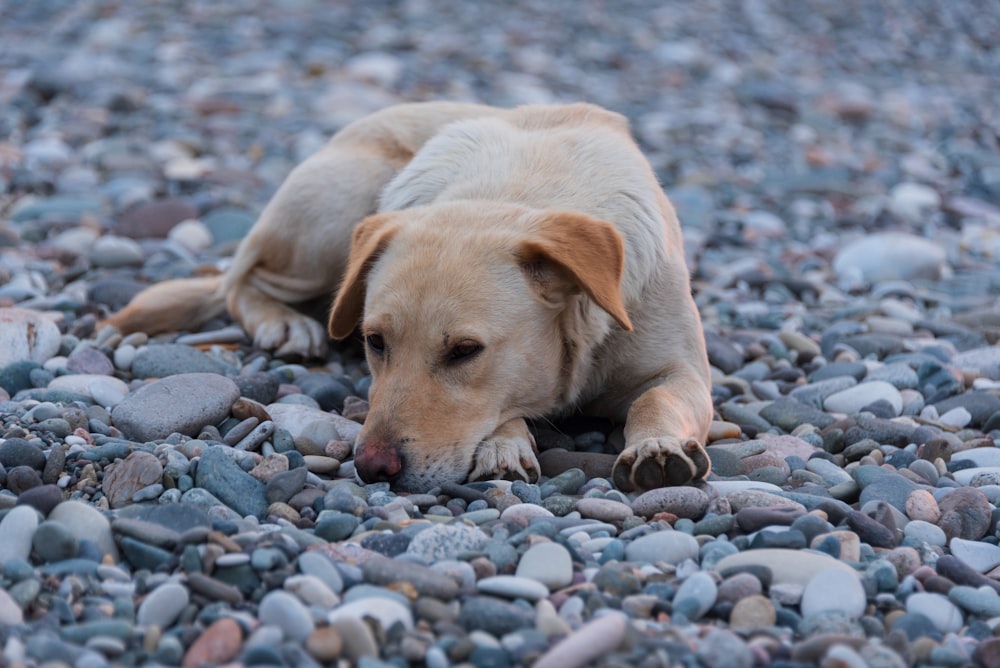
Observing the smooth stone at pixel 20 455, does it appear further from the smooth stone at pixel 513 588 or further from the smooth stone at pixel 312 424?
the smooth stone at pixel 513 588

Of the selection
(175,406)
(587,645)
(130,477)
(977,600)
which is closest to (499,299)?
(175,406)

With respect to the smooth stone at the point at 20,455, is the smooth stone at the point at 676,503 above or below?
below

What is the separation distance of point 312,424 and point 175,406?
1.51 feet

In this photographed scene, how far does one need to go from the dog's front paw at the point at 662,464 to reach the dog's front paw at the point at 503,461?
0.97ft

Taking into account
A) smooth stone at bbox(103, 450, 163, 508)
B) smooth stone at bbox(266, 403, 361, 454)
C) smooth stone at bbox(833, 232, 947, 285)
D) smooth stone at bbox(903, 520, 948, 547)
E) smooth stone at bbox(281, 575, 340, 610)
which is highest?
smooth stone at bbox(281, 575, 340, 610)

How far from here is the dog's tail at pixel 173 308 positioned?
16.3ft

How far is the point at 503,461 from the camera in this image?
3.50m

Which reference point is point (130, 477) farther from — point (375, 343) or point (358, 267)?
point (358, 267)

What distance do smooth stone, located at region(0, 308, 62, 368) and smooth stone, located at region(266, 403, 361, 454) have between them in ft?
3.92

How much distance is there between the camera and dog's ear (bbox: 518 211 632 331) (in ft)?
11.5

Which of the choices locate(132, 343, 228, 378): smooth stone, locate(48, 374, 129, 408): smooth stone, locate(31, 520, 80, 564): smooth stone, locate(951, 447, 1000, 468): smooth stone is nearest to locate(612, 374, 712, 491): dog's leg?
locate(951, 447, 1000, 468): smooth stone

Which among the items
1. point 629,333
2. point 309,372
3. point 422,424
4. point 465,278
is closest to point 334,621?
point 422,424

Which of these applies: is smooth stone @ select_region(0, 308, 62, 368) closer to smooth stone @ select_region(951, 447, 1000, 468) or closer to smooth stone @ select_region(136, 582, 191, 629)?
smooth stone @ select_region(136, 582, 191, 629)

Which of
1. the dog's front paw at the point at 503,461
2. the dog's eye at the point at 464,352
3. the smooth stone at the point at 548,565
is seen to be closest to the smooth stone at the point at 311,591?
the smooth stone at the point at 548,565
